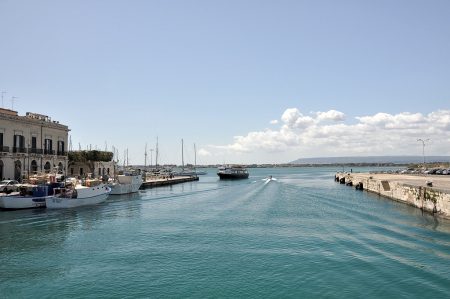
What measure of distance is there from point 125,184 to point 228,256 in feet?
156

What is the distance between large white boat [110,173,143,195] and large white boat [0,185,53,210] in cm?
2025

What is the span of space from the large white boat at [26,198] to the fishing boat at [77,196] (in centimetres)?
83

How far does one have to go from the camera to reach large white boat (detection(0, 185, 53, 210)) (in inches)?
1587

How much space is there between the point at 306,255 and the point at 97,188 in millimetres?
36688

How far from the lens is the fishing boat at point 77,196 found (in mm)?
43688

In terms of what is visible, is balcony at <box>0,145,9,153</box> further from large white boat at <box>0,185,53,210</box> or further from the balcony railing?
large white boat at <box>0,185,53,210</box>

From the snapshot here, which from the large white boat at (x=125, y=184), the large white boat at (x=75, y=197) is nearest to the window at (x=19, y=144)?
the large white boat at (x=75, y=197)

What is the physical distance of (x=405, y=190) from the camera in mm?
43219

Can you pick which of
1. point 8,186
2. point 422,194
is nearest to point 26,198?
point 8,186

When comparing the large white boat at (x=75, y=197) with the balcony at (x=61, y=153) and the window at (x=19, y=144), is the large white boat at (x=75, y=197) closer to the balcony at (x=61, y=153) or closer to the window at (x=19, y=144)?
the window at (x=19, y=144)

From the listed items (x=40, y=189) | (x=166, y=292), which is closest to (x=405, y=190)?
(x=166, y=292)

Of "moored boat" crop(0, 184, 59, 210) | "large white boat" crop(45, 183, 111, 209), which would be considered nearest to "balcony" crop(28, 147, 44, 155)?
"large white boat" crop(45, 183, 111, 209)

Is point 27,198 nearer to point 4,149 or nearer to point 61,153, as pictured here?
point 4,149

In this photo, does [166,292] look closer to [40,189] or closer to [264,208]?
[264,208]
